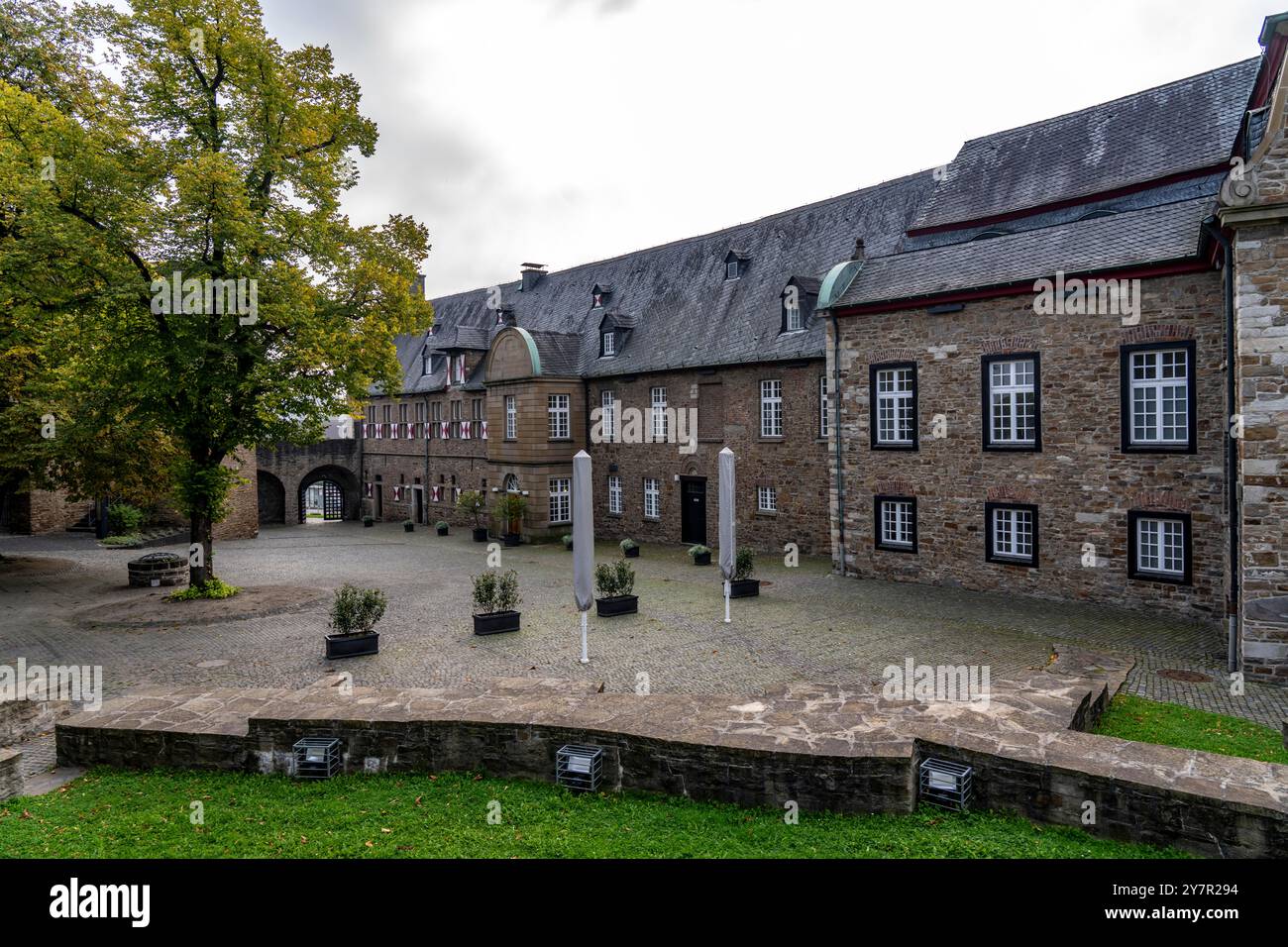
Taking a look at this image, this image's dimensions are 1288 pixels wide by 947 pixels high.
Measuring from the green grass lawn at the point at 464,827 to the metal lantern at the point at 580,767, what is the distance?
4.6 inches

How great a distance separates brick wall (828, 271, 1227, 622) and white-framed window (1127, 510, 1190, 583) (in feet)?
0.55

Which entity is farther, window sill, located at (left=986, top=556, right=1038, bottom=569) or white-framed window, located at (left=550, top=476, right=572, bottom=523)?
white-framed window, located at (left=550, top=476, right=572, bottom=523)

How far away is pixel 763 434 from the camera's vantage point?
25.7 m

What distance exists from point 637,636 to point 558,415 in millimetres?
18183

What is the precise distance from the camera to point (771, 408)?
1004 inches

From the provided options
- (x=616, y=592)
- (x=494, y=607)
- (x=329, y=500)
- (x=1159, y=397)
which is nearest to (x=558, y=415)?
(x=616, y=592)

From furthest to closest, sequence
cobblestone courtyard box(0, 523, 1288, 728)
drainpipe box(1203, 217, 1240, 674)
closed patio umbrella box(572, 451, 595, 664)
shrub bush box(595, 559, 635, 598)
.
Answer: shrub bush box(595, 559, 635, 598) → closed patio umbrella box(572, 451, 595, 664) → cobblestone courtyard box(0, 523, 1288, 728) → drainpipe box(1203, 217, 1240, 674)

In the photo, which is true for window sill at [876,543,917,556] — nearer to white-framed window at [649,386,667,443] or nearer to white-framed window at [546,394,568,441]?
white-framed window at [649,386,667,443]

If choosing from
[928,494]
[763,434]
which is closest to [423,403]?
[763,434]

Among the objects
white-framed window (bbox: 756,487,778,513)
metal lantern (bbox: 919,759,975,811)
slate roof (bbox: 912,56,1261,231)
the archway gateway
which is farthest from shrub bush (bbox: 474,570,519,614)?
the archway gateway

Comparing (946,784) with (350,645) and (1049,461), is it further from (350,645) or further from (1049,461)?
(1049,461)

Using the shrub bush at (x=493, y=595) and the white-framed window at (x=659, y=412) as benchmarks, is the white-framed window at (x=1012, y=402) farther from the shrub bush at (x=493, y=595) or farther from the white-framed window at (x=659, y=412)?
the white-framed window at (x=659, y=412)

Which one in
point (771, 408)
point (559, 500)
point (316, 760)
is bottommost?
point (316, 760)

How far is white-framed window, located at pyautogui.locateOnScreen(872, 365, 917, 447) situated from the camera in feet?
62.4
